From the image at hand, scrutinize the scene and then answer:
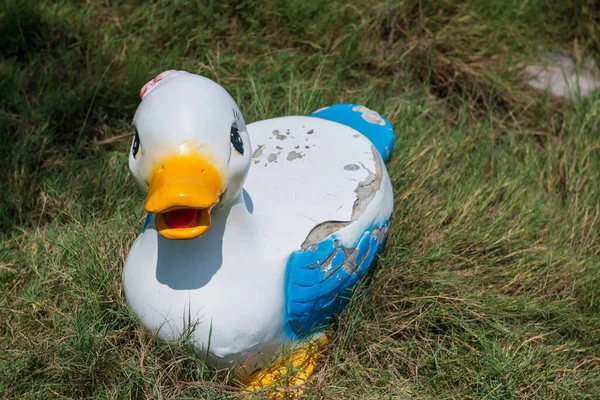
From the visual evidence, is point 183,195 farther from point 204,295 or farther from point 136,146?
point 204,295

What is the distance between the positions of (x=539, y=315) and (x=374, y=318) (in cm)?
50

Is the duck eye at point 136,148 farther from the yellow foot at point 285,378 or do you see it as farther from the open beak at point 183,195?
the yellow foot at point 285,378

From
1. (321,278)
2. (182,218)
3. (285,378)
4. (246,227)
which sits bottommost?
(285,378)

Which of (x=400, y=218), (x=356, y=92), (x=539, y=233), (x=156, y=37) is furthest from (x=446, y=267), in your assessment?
(x=156, y=37)

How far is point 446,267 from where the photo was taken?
2289mm

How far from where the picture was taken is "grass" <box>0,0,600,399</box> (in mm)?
1984

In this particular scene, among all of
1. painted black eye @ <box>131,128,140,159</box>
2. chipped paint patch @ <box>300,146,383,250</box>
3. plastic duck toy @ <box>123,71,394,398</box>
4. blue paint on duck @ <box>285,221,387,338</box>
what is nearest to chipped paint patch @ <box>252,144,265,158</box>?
plastic duck toy @ <box>123,71,394,398</box>

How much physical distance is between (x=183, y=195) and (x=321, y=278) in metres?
0.51

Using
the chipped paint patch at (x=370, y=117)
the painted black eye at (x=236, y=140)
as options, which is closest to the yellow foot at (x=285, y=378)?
the painted black eye at (x=236, y=140)

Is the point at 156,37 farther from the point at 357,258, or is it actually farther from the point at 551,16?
the point at 551,16

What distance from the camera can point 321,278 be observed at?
183cm

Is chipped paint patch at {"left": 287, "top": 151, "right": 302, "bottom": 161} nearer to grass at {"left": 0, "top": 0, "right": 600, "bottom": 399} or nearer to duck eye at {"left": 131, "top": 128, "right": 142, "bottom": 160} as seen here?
grass at {"left": 0, "top": 0, "right": 600, "bottom": 399}

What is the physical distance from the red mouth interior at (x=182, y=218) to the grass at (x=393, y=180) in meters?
0.37

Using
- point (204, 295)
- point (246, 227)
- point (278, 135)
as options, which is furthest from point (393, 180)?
point (204, 295)
